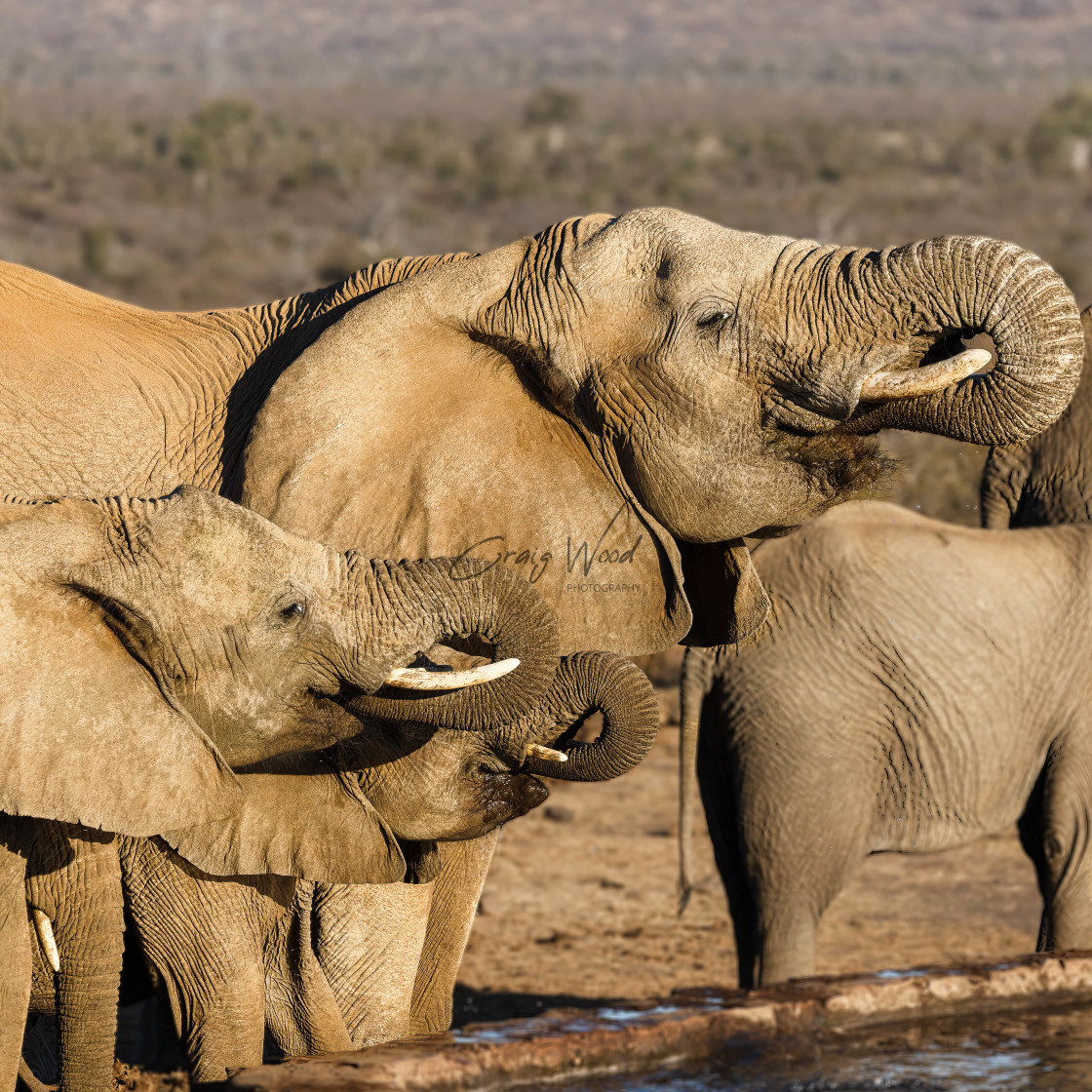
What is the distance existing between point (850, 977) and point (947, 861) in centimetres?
432

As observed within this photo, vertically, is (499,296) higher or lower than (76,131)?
lower

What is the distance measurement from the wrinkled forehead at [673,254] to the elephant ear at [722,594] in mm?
605

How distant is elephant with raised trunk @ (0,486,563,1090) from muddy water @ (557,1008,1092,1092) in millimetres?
861

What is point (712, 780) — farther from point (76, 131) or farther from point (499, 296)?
point (76, 131)

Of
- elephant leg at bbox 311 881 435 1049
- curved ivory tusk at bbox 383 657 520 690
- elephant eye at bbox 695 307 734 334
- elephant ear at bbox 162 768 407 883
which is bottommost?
elephant leg at bbox 311 881 435 1049

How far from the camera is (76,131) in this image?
35.2 metres

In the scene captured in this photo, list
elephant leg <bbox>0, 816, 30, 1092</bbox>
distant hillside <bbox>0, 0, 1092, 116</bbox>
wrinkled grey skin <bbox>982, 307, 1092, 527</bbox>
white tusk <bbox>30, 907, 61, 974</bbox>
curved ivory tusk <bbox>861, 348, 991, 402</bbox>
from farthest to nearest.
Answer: distant hillside <bbox>0, 0, 1092, 116</bbox>, wrinkled grey skin <bbox>982, 307, 1092, 527</bbox>, white tusk <bbox>30, 907, 61, 974</bbox>, elephant leg <bbox>0, 816, 30, 1092</bbox>, curved ivory tusk <bbox>861, 348, 991, 402</bbox>

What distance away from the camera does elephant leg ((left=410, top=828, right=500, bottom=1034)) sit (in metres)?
4.59

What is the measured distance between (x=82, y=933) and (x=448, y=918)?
107 cm

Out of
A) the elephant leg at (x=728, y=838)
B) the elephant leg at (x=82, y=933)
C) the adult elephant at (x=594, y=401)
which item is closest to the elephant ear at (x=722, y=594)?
the adult elephant at (x=594, y=401)

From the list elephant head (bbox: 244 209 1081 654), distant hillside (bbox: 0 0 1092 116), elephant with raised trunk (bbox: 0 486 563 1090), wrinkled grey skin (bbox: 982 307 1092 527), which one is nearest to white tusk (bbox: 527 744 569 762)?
elephant head (bbox: 244 209 1081 654)

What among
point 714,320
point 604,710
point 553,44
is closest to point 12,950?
point 604,710

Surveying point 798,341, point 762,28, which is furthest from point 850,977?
point 762,28

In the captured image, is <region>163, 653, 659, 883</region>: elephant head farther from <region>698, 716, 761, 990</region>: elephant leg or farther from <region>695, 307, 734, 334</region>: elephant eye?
<region>698, 716, 761, 990</region>: elephant leg
